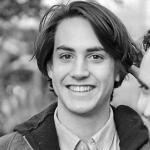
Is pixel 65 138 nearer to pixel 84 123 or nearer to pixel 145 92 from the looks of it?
pixel 84 123

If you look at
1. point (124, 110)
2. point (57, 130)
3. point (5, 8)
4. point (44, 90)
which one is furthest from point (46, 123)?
point (44, 90)

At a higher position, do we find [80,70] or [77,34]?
[77,34]

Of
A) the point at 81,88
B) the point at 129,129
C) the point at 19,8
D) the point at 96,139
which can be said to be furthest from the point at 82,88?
the point at 19,8

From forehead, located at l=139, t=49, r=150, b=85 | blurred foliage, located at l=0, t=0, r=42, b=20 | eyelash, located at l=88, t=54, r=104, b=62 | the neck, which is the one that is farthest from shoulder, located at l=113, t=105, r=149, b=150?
blurred foliage, located at l=0, t=0, r=42, b=20

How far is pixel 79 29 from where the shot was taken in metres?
3.53

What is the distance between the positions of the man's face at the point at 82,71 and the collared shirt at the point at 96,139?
125mm

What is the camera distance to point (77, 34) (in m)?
3.51

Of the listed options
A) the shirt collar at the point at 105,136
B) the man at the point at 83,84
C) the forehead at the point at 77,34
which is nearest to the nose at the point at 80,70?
the man at the point at 83,84

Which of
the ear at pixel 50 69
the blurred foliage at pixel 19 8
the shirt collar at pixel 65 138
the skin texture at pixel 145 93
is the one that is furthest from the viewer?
the blurred foliage at pixel 19 8

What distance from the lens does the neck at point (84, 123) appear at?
3.57 metres

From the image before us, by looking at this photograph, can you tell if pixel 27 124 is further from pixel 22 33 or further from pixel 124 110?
pixel 22 33

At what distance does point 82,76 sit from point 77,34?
26 cm

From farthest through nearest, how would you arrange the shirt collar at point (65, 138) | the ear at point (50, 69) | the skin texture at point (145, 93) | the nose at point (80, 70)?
the ear at point (50, 69)
the shirt collar at point (65, 138)
the nose at point (80, 70)
the skin texture at point (145, 93)

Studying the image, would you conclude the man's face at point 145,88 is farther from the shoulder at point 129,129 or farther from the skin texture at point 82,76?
the shoulder at point 129,129
